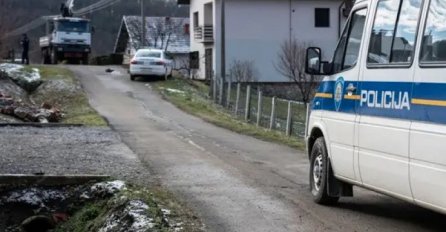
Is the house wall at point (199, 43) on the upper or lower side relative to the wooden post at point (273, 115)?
upper

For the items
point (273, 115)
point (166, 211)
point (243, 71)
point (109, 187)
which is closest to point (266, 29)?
point (243, 71)

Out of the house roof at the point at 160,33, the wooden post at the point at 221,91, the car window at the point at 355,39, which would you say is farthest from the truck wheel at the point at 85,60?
the car window at the point at 355,39

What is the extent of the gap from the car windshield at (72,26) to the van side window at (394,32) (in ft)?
144

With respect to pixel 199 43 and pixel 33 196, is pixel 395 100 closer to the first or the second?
pixel 33 196

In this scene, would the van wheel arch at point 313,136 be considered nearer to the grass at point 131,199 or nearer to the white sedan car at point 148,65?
the grass at point 131,199

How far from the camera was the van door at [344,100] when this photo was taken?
768cm

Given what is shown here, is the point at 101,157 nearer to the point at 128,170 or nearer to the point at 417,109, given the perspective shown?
the point at 128,170

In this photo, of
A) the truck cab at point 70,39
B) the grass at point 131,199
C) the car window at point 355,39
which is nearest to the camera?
the grass at point 131,199

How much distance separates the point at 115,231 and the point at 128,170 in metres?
3.60

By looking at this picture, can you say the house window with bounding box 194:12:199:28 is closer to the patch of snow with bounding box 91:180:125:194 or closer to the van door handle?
the patch of snow with bounding box 91:180:125:194

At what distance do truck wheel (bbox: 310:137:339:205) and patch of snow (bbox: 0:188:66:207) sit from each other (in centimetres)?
322

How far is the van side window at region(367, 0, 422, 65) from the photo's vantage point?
6.51 meters

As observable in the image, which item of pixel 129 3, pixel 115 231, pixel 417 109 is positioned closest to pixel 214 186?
pixel 115 231

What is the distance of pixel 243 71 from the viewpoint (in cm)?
4191
